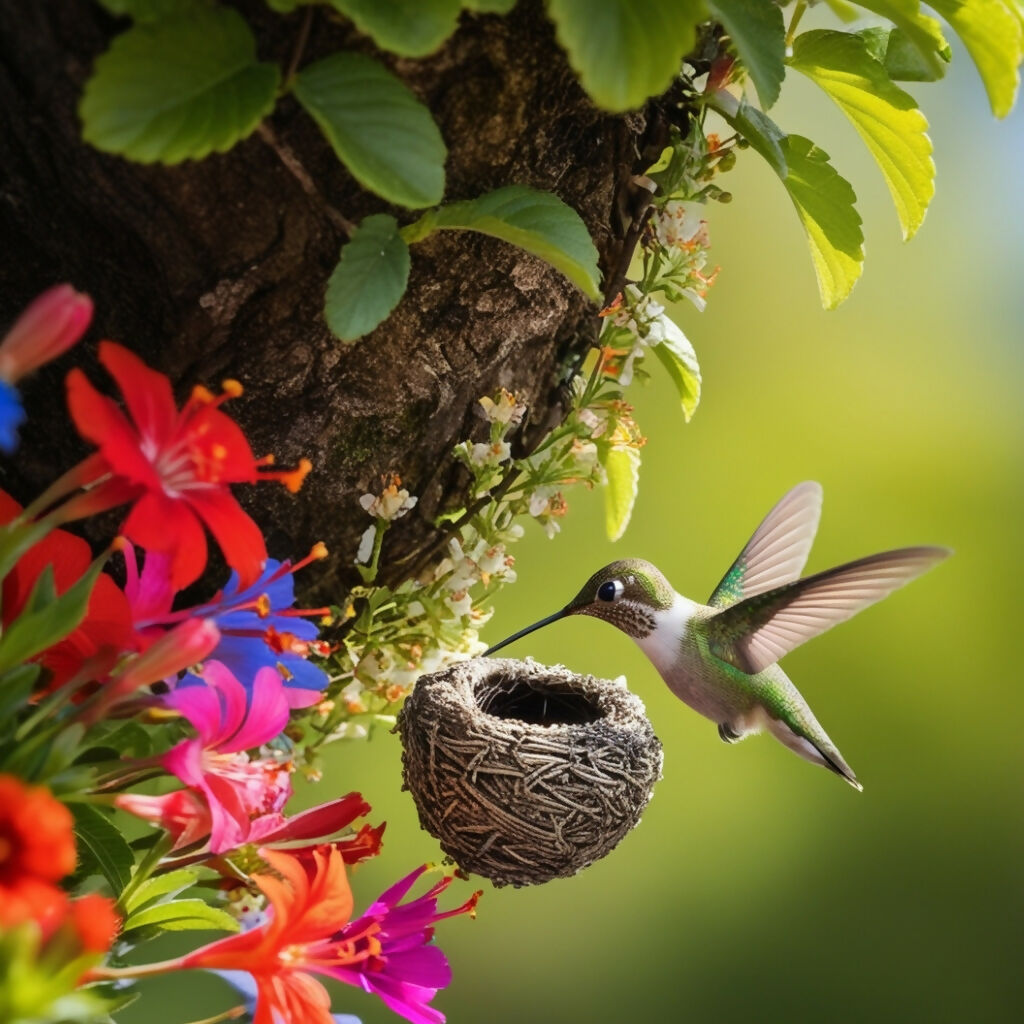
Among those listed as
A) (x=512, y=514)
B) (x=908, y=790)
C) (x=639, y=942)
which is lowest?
(x=639, y=942)

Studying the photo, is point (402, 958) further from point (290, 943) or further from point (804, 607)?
point (804, 607)

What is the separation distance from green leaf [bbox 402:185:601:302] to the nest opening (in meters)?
0.41

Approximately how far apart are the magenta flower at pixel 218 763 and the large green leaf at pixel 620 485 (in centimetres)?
34

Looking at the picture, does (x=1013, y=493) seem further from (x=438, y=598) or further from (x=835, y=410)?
(x=438, y=598)

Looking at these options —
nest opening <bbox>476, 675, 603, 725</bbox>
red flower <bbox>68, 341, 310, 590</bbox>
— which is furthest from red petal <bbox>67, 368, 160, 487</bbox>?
nest opening <bbox>476, 675, 603, 725</bbox>

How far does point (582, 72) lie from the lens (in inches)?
16.4

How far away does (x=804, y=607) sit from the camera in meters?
0.84

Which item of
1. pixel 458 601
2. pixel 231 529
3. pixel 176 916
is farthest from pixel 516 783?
pixel 231 529

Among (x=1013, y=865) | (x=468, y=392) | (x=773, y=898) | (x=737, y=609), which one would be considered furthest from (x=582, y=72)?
(x=1013, y=865)

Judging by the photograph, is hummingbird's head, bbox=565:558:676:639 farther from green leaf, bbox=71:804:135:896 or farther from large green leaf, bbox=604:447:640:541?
green leaf, bbox=71:804:135:896

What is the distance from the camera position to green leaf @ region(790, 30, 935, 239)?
636 millimetres

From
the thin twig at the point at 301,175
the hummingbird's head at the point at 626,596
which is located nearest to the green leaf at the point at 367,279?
the thin twig at the point at 301,175

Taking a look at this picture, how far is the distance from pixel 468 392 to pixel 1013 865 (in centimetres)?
202

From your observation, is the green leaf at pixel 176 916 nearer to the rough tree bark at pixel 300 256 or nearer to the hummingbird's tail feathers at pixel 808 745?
the rough tree bark at pixel 300 256
